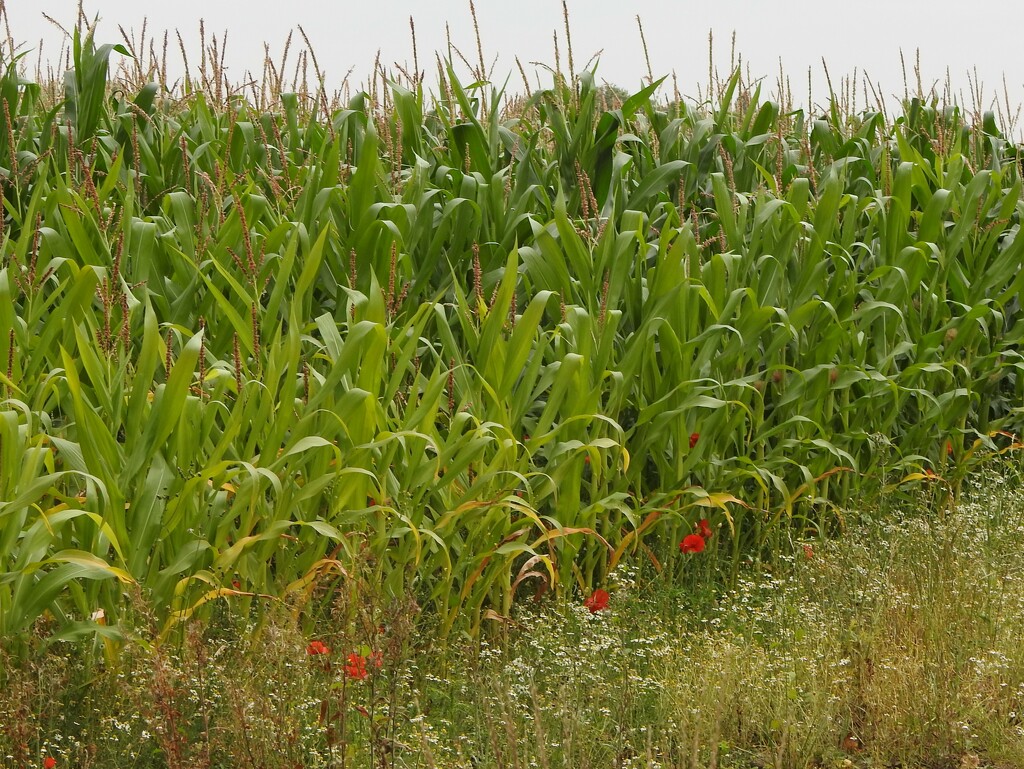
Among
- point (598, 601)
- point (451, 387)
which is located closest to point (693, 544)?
point (598, 601)

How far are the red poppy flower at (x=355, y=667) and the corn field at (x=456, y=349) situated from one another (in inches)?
9.8

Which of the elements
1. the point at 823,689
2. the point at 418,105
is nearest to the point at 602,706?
the point at 823,689

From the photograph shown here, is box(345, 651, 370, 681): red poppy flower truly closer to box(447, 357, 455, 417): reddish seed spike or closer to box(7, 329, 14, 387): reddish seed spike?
box(447, 357, 455, 417): reddish seed spike

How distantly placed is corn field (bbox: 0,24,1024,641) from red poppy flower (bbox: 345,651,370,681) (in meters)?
0.25

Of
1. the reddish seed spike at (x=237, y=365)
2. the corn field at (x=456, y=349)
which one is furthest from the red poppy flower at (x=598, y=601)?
the reddish seed spike at (x=237, y=365)

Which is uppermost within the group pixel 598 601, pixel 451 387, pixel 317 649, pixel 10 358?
pixel 10 358

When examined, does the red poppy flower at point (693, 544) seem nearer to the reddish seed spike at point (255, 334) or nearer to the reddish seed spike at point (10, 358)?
the reddish seed spike at point (255, 334)

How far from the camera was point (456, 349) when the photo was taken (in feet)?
11.5

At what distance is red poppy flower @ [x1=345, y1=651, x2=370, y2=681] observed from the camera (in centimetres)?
245

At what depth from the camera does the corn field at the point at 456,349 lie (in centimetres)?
285

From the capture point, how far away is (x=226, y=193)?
15.4 feet

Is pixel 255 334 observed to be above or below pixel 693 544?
above

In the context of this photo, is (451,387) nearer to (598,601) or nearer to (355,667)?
(598,601)

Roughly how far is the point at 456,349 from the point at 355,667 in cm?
129
